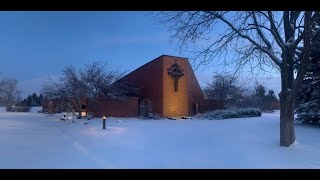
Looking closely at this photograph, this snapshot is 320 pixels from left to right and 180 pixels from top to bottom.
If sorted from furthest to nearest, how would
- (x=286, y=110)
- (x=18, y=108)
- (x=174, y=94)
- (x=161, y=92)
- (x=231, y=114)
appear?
(x=18, y=108)
(x=174, y=94)
(x=161, y=92)
(x=231, y=114)
(x=286, y=110)

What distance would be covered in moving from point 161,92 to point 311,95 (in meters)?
7.59

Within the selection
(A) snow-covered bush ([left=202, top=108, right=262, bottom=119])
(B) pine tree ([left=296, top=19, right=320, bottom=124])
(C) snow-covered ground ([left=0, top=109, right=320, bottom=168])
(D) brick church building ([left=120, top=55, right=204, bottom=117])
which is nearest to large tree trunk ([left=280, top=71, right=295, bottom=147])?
(C) snow-covered ground ([left=0, top=109, right=320, bottom=168])

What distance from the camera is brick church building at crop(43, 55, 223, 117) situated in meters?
14.2

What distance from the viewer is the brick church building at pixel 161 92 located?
46.6 ft

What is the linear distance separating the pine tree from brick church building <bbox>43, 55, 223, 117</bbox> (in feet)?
19.5

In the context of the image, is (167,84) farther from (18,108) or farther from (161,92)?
(18,108)

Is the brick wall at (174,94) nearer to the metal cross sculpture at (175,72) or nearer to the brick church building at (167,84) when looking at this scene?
the brick church building at (167,84)

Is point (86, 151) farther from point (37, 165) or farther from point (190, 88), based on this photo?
point (190, 88)

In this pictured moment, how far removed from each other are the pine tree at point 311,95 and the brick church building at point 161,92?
5929mm

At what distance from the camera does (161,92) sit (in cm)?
1475

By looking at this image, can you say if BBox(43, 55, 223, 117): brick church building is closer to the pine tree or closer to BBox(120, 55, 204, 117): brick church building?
BBox(120, 55, 204, 117): brick church building

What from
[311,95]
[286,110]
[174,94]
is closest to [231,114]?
[174,94]
